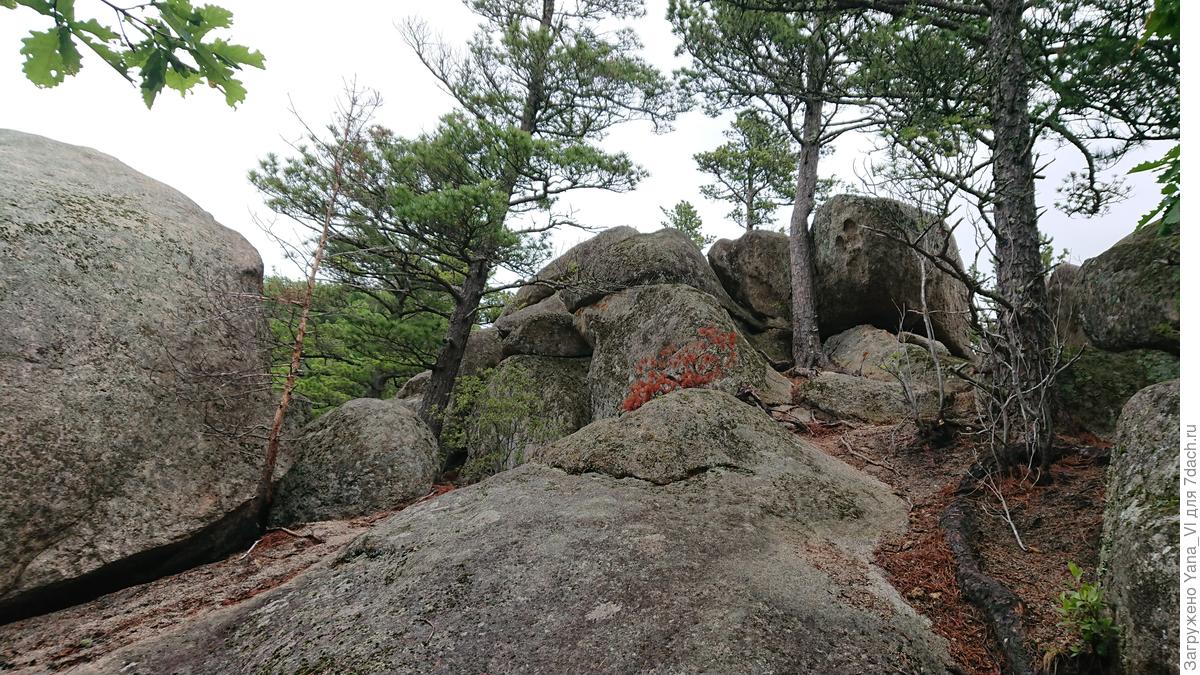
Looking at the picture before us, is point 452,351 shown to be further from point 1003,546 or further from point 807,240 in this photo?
point 807,240

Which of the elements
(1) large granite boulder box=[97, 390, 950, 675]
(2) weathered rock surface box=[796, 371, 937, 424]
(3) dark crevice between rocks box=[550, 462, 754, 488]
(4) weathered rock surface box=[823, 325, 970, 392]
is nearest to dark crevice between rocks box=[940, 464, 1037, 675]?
(1) large granite boulder box=[97, 390, 950, 675]

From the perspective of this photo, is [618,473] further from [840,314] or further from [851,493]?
[840,314]

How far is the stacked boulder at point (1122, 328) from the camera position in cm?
416

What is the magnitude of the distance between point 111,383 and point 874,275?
12341 mm

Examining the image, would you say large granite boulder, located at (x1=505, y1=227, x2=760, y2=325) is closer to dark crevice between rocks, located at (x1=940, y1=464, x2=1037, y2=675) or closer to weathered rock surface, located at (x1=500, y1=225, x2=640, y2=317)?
weathered rock surface, located at (x1=500, y1=225, x2=640, y2=317)

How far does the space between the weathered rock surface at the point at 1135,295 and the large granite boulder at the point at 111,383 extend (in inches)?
333

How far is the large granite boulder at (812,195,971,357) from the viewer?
1053 cm

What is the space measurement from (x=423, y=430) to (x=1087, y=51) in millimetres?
8901

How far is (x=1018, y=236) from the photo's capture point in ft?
16.1

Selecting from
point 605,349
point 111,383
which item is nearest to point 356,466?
point 111,383

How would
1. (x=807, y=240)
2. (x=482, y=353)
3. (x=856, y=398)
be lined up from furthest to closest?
1. (x=482, y=353)
2. (x=807, y=240)
3. (x=856, y=398)

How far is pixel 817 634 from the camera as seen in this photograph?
223 cm

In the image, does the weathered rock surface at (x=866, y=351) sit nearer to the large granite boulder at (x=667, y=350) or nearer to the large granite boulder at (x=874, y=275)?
the large granite boulder at (x=874, y=275)
